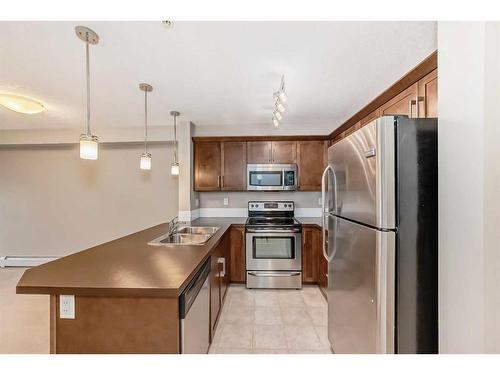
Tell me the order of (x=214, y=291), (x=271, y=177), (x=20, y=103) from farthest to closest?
(x=271, y=177)
(x=20, y=103)
(x=214, y=291)

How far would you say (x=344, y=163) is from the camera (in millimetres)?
1536

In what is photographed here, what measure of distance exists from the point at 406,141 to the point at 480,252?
1.82 ft

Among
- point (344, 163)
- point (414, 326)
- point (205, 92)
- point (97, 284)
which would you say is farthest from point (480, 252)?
point (205, 92)

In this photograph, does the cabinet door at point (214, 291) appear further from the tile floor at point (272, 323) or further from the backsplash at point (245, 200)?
the backsplash at point (245, 200)

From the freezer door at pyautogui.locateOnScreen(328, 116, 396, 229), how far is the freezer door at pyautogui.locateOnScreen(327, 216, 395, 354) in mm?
82

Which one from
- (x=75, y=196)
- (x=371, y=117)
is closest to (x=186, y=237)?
(x=371, y=117)

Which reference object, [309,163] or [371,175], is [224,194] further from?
[371,175]

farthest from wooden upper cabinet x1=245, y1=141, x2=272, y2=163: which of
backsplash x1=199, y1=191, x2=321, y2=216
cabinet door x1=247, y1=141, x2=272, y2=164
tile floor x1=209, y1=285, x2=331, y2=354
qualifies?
tile floor x1=209, y1=285, x2=331, y2=354

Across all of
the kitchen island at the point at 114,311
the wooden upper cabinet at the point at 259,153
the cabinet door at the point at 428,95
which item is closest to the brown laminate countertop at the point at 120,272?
the kitchen island at the point at 114,311

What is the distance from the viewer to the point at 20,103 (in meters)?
2.47

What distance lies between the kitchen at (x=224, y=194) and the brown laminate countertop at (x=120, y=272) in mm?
11

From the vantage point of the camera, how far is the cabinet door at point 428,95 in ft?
5.33

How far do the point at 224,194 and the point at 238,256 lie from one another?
1108 millimetres
